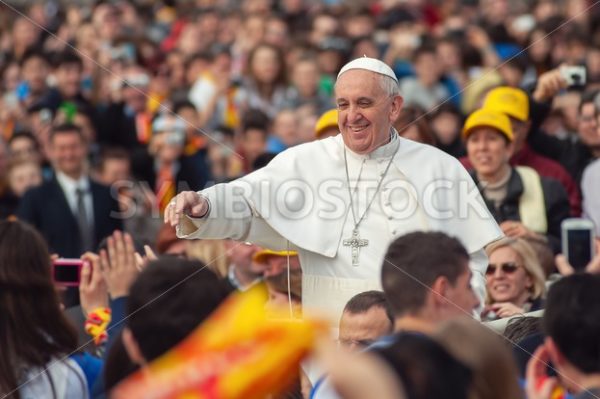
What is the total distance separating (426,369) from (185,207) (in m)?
2.89

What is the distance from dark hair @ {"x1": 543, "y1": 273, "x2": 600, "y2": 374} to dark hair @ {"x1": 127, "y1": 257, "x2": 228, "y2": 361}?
3.12ft

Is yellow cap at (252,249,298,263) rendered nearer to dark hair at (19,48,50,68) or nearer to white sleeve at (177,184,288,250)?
white sleeve at (177,184,288,250)

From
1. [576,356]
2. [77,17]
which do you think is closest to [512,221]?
[576,356]

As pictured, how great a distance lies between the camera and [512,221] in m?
8.55

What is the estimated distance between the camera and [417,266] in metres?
4.54

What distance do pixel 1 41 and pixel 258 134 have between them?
5.83m

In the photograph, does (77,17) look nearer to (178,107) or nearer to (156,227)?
(178,107)

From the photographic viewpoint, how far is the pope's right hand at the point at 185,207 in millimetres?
6195

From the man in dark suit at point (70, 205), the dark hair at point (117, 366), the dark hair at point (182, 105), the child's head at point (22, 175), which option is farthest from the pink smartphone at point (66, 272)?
the dark hair at point (182, 105)

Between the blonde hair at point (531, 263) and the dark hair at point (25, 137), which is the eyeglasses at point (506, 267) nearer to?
the blonde hair at point (531, 263)

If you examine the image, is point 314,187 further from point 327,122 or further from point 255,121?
point 255,121

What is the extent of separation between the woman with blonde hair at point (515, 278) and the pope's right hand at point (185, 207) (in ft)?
6.21

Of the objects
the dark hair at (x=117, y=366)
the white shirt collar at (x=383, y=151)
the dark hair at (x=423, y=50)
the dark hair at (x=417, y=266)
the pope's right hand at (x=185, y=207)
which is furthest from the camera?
the dark hair at (x=423, y=50)

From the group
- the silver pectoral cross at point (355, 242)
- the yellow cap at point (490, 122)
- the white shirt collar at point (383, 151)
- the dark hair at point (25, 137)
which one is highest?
the dark hair at point (25, 137)
